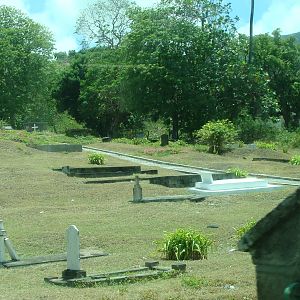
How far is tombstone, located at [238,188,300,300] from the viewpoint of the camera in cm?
364

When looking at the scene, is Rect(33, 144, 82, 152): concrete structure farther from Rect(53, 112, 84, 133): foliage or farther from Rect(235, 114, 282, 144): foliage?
Rect(53, 112, 84, 133): foliage

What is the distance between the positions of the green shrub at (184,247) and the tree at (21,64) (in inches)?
2068

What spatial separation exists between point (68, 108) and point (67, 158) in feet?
101

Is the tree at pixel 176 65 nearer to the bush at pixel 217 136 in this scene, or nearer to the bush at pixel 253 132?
the bush at pixel 253 132

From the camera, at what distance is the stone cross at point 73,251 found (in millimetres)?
8456

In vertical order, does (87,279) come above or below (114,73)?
below

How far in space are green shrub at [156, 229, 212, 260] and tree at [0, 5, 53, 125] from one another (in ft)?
172

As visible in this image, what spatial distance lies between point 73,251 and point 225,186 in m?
12.1

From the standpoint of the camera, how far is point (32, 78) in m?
64.4

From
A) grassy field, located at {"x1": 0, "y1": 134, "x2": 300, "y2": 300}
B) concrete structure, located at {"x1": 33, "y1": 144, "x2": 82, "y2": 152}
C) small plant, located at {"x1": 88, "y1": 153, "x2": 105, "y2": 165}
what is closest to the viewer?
grassy field, located at {"x1": 0, "y1": 134, "x2": 300, "y2": 300}

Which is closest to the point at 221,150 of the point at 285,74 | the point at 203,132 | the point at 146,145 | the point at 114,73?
the point at 203,132

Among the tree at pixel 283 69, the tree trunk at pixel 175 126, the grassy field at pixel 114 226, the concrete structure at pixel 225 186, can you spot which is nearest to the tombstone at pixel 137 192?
the grassy field at pixel 114 226

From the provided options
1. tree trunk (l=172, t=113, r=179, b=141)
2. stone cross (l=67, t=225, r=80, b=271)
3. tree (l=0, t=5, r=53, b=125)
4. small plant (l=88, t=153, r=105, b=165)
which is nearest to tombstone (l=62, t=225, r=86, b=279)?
stone cross (l=67, t=225, r=80, b=271)

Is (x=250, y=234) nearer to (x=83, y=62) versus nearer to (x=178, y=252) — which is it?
(x=178, y=252)
